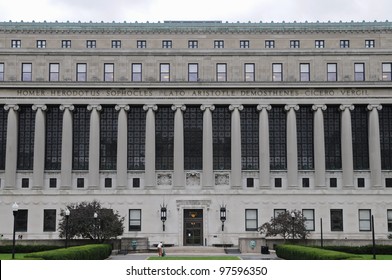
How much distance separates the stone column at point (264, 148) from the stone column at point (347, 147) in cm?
859

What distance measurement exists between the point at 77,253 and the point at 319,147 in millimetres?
39972

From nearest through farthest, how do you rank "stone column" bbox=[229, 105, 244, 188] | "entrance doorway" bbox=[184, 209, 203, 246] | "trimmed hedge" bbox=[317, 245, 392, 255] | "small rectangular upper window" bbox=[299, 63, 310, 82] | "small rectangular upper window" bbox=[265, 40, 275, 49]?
"trimmed hedge" bbox=[317, 245, 392, 255]
"entrance doorway" bbox=[184, 209, 203, 246]
"stone column" bbox=[229, 105, 244, 188]
"small rectangular upper window" bbox=[299, 63, 310, 82]
"small rectangular upper window" bbox=[265, 40, 275, 49]

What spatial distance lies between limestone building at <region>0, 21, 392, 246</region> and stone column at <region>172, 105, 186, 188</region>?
0.15 meters

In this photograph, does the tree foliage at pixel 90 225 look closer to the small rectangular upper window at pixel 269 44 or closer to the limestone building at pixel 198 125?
the limestone building at pixel 198 125

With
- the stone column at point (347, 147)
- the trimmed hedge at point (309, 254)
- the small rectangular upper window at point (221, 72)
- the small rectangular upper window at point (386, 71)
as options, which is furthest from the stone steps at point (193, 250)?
the small rectangular upper window at point (386, 71)

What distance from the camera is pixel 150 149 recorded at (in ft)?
283

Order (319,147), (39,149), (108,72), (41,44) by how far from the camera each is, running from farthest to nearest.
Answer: (41,44) → (108,72) → (319,147) → (39,149)

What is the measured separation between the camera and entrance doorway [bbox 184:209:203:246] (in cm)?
8544

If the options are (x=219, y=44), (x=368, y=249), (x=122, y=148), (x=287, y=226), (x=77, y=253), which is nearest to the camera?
(x=77, y=253)

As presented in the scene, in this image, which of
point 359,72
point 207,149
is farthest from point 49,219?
point 359,72

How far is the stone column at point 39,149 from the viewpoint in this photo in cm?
8556

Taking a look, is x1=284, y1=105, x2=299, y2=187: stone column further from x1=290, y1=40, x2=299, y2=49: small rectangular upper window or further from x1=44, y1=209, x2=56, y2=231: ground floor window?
x1=44, y1=209, x2=56, y2=231: ground floor window

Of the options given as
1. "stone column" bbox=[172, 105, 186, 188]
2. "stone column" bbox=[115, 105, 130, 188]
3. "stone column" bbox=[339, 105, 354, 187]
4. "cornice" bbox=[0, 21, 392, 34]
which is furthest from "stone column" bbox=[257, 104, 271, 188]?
"stone column" bbox=[115, 105, 130, 188]

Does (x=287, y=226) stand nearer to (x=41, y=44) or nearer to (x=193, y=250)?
(x=193, y=250)
